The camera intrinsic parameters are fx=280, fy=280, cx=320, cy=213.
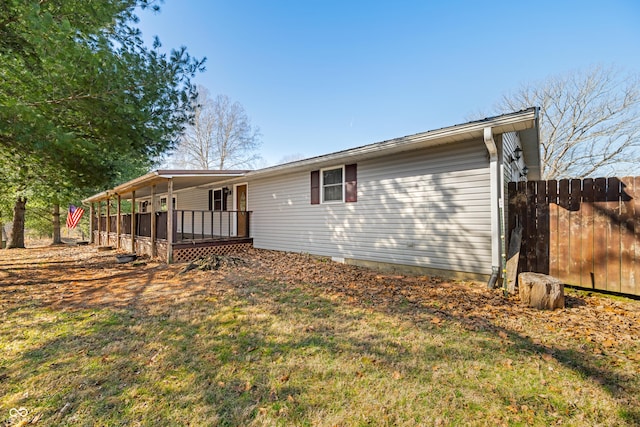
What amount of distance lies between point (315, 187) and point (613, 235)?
6347mm

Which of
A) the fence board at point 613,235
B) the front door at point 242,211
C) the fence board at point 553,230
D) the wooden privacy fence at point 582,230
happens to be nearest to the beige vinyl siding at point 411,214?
the wooden privacy fence at point 582,230

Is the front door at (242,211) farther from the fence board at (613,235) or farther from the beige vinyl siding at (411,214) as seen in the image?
the fence board at (613,235)

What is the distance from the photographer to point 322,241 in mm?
8148

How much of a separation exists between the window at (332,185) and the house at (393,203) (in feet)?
0.10

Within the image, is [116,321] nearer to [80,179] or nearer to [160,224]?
[80,179]

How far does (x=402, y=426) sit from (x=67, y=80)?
6.24 meters

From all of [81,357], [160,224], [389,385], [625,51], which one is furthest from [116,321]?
[625,51]

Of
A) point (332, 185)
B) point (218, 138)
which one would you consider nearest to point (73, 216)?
point (218, 138)

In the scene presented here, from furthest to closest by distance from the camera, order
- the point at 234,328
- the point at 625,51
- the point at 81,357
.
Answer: the point at 625,51, the point at 234,328, the point at 81,357

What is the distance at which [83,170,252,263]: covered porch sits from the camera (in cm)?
836

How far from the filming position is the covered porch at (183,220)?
8.36 m

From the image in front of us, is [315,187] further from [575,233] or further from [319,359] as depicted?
[319,359]

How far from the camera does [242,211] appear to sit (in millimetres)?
10430

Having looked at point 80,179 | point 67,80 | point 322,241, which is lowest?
point 322,241
